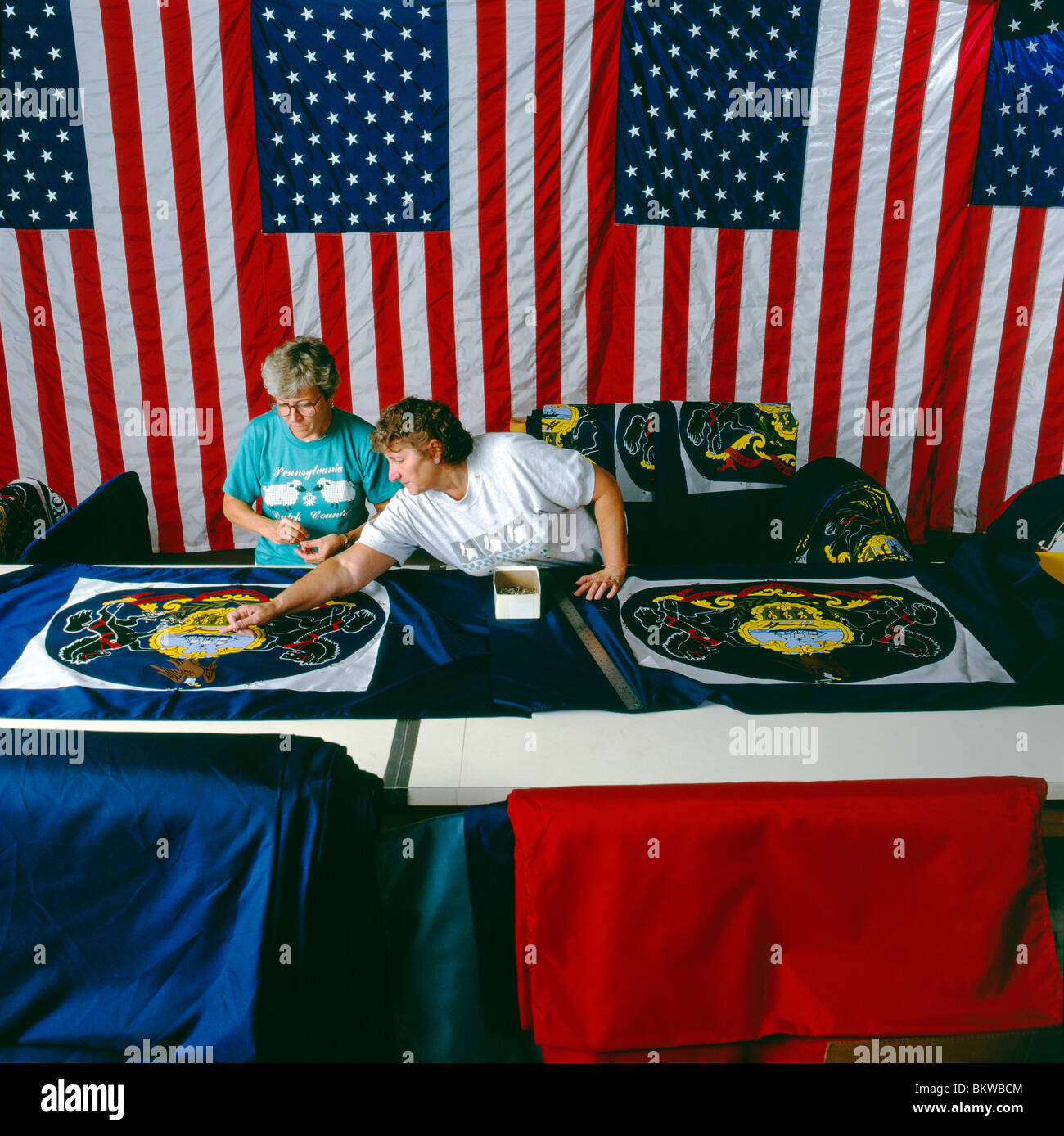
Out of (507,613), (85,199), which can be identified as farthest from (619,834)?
(85,199)

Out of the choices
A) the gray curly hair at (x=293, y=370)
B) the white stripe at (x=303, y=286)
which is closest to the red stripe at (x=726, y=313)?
the white stripe at (x=303, y=286)

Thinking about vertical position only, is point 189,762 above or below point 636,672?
above

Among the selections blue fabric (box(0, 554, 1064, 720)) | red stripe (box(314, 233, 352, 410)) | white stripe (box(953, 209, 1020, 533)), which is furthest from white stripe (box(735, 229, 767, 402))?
blue fabric (box(0, 554, 1064, 720))

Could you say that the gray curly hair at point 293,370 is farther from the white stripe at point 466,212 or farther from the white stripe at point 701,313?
the white stripe at point 701,313

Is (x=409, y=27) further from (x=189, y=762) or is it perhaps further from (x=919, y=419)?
A: (x=189, y=762)

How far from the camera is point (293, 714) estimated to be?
2.04 meters

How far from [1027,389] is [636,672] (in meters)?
4.06

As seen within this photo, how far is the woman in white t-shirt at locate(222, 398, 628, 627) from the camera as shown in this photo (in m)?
2.63

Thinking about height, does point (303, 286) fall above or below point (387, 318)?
above

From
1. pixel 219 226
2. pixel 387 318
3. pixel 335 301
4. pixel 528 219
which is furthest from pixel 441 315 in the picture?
pixel 219 226

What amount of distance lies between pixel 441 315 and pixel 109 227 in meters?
1.69

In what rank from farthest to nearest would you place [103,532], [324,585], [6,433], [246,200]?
[6,433] < [246,200] < [103,532] < [324,585]

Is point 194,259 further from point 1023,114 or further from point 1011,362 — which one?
point 1011,362

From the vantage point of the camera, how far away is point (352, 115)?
471 cm
